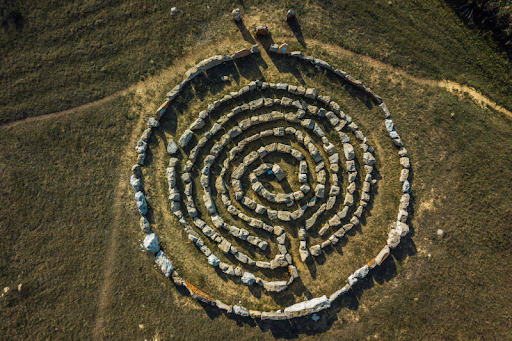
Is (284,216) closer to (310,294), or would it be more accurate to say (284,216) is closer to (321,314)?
(310,294)

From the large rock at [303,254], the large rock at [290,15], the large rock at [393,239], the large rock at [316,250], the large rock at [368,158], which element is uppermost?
the large rock at [290,15]

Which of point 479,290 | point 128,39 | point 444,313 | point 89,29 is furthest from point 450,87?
point 89,29

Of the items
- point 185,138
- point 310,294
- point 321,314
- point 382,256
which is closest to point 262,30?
point 185,138

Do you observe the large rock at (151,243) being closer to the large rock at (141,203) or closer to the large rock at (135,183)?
the large rock at (141,203)

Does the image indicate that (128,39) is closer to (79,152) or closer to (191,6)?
(191,6)

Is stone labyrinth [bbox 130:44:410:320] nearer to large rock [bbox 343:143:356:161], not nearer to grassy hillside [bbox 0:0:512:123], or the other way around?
large rock [bbox 343:143:356:161]

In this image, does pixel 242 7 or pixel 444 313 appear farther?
pixel 242 7

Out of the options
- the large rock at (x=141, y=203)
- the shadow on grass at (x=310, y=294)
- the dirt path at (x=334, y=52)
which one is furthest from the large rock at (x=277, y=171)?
the dirt path at (x=334, y=52)
